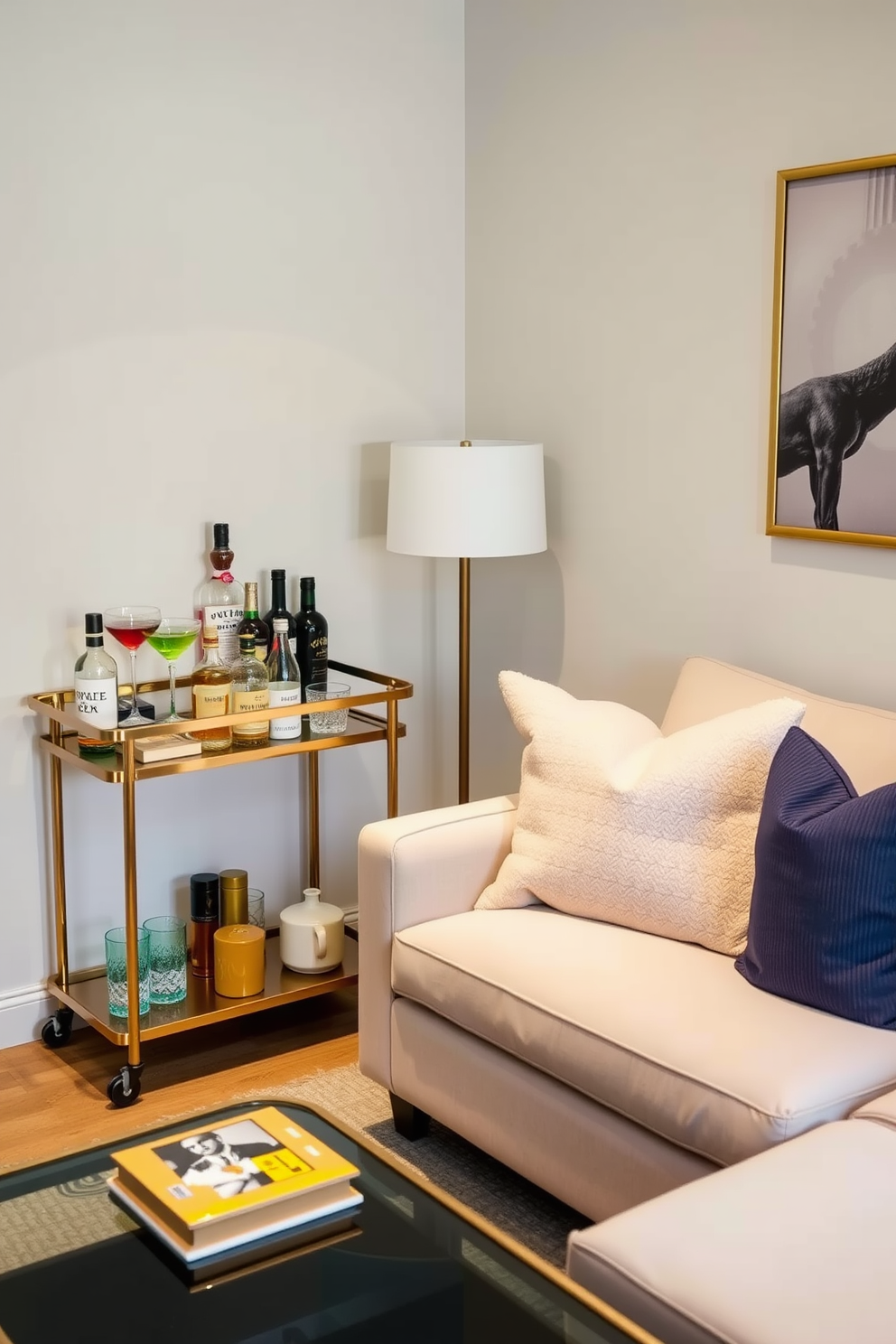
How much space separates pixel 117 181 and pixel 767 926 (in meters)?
2.01

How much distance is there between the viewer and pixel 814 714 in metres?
2.44

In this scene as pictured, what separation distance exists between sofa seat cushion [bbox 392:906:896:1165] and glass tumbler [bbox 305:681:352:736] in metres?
0.65

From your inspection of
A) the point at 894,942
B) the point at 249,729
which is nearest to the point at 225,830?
the point at 249,729

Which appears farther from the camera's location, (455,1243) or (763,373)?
(763,373)

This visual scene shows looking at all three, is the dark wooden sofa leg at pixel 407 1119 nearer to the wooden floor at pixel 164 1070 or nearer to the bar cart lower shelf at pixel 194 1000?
the wooden floor at pixel 164 1070

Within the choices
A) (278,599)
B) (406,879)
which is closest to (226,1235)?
(406,879)

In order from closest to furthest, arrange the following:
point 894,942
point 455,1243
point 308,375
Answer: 1. point 455,1243
2. point 894,942
3. point 308,375

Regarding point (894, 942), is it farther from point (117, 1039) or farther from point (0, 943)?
point (0, 943)

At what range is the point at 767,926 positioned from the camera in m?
2.07

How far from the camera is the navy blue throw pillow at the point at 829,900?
6.41 feet

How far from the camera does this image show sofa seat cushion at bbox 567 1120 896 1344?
1.36 metres

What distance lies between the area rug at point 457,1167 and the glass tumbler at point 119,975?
354 millimetres

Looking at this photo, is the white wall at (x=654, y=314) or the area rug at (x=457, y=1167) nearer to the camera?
the area rug at (x=457, y=1167)

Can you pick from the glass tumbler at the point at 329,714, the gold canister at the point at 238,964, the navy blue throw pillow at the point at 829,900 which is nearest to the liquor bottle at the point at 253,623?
the glass tumbler at the point at 329,714
